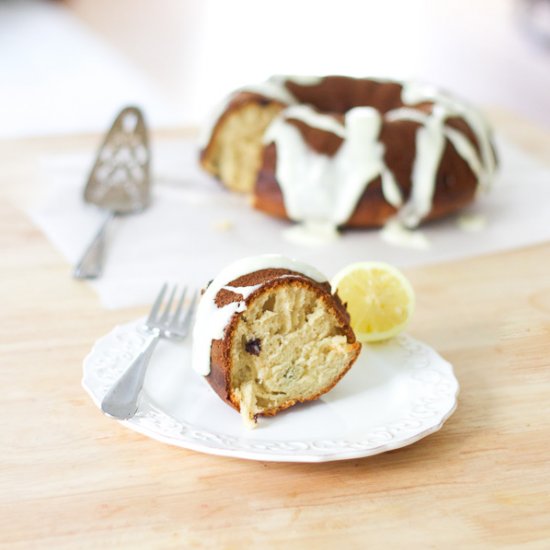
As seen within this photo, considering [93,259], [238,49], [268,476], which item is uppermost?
[268,476]

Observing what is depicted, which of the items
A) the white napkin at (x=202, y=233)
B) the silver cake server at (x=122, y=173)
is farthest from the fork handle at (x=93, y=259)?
the silver cake server at (x=122, y=173)


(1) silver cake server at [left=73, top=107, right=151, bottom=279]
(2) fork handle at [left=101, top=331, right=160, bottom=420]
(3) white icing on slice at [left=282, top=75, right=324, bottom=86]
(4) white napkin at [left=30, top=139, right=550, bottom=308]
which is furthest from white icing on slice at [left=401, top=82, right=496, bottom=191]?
(2) fork handle at [left=101, top=331, right=160, bottom=420]

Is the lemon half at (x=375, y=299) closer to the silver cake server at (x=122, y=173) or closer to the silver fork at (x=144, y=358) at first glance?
the silver fork at (x=144, y=358)

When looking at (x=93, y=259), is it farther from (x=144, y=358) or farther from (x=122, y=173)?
(x=144, y=358)

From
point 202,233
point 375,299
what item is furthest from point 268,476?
point 202,233

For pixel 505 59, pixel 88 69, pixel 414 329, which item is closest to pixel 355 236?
pixel 414 329

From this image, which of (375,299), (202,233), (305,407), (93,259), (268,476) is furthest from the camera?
(202,233)

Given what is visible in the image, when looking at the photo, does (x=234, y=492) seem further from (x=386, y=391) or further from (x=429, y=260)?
(x=429, y=260)
